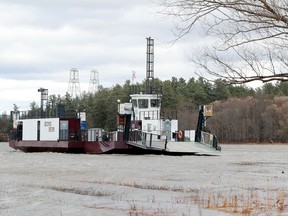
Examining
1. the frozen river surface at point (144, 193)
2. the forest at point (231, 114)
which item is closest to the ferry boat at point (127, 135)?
the frozen river surface at point (144, 193)

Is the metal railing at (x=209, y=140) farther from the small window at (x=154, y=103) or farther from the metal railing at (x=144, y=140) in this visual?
the small window at (x=154, y=103)

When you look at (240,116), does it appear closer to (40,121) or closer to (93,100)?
(93,100)

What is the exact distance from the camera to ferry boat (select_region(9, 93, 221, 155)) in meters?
37.5

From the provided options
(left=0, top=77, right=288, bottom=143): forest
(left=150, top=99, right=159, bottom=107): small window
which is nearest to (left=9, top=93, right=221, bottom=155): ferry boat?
(left=150, top=99, right=159, bottom=107): small window

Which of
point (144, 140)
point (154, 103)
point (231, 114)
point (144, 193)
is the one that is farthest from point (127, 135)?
point (231, 114)

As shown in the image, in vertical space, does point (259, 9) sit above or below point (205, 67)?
above

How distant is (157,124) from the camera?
42.5m

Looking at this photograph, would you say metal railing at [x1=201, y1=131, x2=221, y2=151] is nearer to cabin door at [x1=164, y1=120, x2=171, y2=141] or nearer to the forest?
cabin door at [x1=164, y1=120, x2=171, y2=141]

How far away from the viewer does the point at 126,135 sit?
37.5 m

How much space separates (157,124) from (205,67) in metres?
34.2

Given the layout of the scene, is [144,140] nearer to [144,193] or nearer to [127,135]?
[127,135]

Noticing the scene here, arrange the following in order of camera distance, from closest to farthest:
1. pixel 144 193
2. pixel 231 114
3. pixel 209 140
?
pixel 144 193 < pixel 209 140 < pixel 231 114

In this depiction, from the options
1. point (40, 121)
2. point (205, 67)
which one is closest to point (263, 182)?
point (205, 67)

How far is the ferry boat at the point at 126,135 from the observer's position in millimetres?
37500
